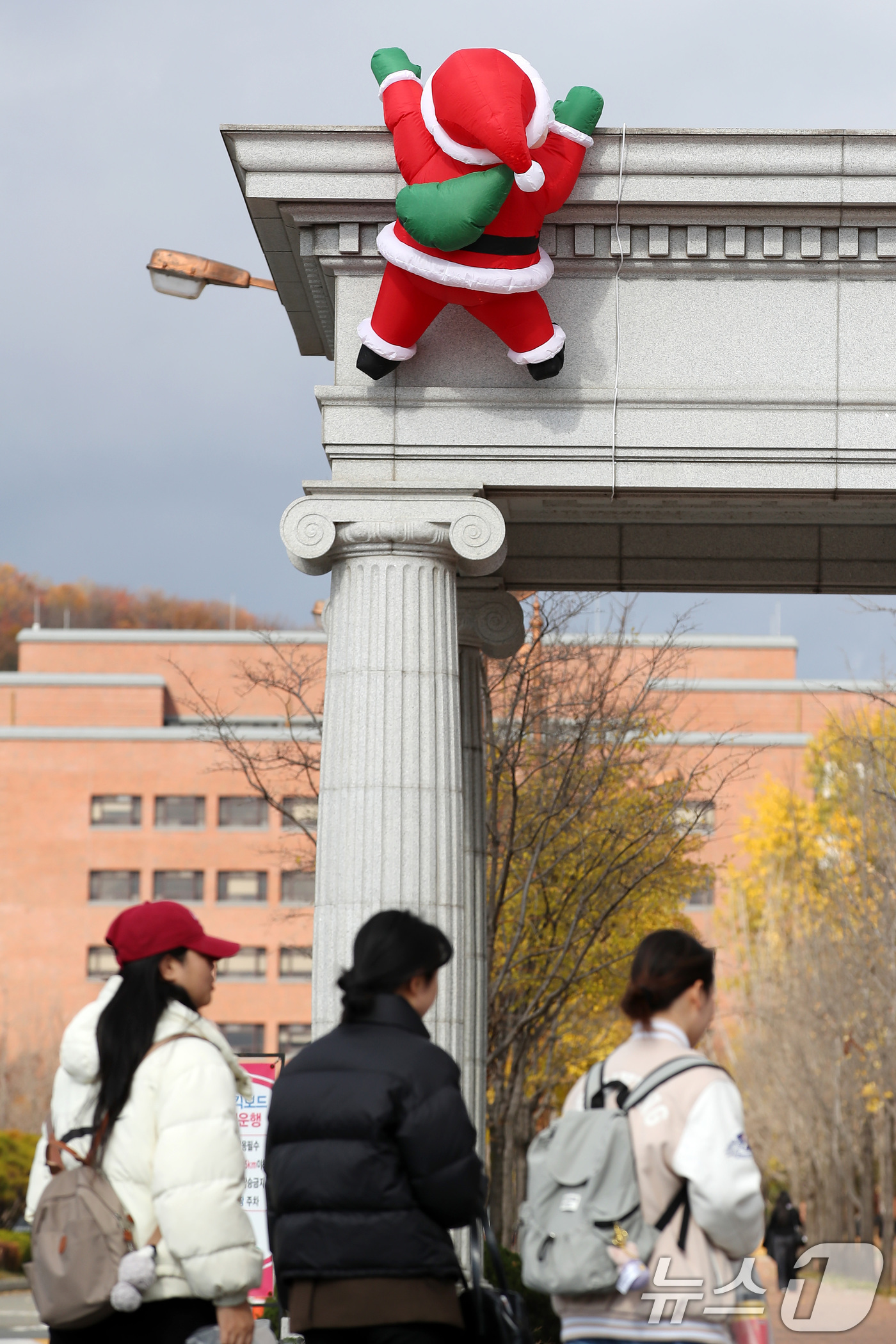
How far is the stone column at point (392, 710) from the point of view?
8398 millimetres

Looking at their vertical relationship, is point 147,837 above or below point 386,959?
above

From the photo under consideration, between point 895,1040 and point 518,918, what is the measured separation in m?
13.4

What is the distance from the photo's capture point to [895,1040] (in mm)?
28234

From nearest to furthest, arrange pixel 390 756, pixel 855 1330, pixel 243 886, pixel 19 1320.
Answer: pixel 390 756 < pixel 19 1320 < pixel 855 1330 < pixel 243 886

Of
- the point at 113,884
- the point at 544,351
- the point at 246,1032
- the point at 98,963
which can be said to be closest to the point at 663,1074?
the point at 544,351

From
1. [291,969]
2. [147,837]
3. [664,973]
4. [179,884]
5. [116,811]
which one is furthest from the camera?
[116,811]

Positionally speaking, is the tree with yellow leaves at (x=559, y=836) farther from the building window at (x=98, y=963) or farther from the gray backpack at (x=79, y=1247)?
the building window at (x=98, y=963)

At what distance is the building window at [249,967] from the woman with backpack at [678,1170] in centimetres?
5923

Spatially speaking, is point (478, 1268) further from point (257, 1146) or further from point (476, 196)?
point (257, 1146)

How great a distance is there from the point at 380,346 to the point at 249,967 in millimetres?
56343

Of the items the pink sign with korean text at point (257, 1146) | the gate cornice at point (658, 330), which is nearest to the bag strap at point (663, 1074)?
the gate cornice at point (658, 330)

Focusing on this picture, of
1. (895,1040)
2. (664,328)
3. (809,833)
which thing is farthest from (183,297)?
(809,833)

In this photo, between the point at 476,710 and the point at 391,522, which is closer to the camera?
the point at 391,522

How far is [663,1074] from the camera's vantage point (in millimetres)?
4305
